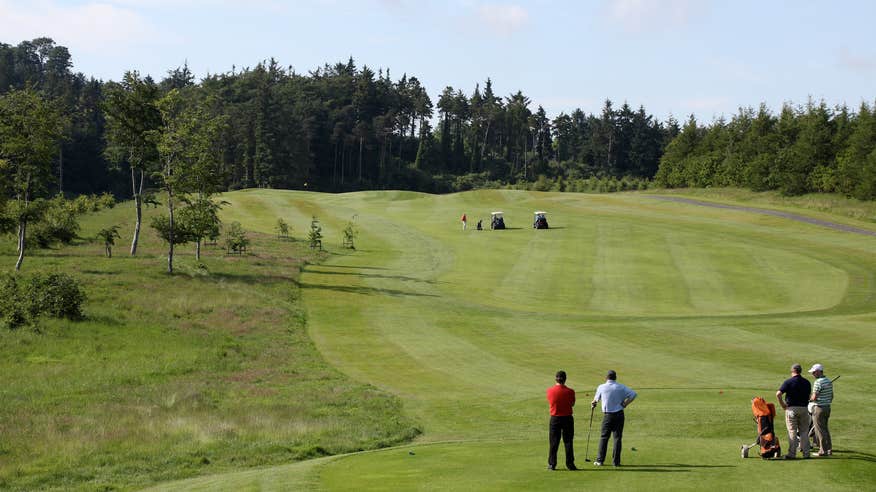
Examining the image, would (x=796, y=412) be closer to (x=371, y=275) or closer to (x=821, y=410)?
(x=821, y=410)

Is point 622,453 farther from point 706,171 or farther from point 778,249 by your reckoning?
point 706,171

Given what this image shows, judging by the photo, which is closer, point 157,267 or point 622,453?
point 622,453

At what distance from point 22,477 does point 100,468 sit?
1660 millimetres

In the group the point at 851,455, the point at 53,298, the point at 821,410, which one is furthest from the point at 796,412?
the point at 53,298

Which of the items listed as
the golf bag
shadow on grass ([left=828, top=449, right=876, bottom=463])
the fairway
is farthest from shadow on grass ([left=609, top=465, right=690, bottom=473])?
shadow on grass ([left=828, top=449, right=876, bottom=463])

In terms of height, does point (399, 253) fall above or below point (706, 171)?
below

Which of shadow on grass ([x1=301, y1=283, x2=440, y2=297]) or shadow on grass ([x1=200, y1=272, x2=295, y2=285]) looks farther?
shadow on grass ([x1=200, y1=272, x2=295, y2=285])

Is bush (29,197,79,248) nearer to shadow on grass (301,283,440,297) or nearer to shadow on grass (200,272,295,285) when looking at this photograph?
shadow on grass (200,272,295,285)

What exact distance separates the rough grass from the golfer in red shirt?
22.2 feet

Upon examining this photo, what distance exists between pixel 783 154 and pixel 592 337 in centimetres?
8088

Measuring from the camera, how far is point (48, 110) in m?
52.3

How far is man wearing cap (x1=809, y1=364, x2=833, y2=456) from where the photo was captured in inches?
694

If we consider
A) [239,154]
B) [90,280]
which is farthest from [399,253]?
[239,154]

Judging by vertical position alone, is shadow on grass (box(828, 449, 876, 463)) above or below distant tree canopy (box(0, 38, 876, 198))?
below
